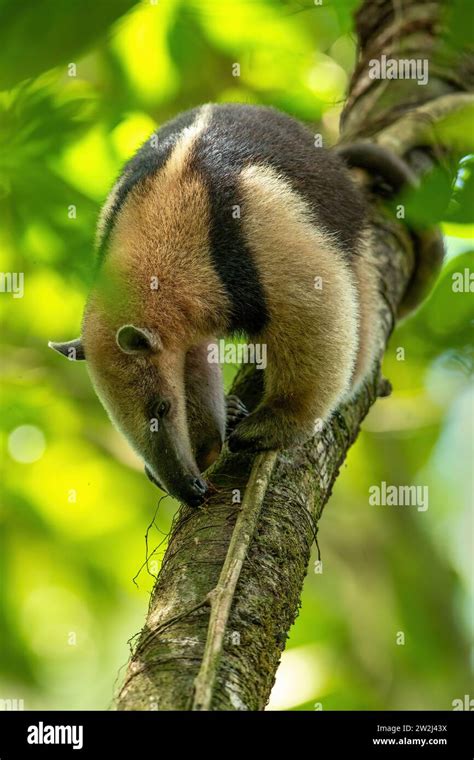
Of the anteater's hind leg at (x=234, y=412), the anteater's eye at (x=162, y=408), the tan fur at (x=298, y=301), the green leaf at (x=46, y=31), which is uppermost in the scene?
the tan fur at (x=298, y=301)

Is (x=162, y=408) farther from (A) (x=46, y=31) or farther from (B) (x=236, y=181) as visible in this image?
(A) (x=46, y=31)

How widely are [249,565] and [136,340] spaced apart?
4.77 feet

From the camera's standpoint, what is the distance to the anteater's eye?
460cm

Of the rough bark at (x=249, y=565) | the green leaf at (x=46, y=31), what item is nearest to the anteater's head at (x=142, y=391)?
the rough bark at (x=249, y=565)

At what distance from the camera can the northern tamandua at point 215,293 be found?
15.0ft

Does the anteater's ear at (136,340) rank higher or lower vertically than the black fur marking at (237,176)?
lower

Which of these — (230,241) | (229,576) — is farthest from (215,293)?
(229,576)

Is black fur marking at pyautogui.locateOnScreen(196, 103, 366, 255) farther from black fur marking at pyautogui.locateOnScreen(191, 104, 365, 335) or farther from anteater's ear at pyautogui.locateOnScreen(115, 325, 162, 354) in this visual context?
anteater's ear at pyautogui.locateOnScreen(115, 325, 162, 354)

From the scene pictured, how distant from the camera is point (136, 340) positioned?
14.4ft

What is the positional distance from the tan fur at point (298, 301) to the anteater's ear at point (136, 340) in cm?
65

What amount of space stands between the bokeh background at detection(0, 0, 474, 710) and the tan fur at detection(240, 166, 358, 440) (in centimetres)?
52
